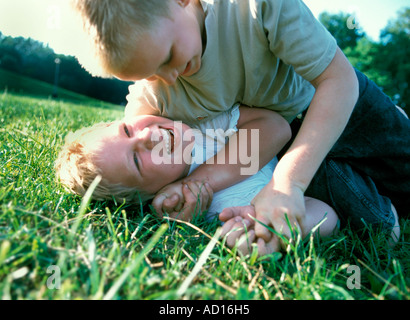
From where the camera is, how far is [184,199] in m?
1.89

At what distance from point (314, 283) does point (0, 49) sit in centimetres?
2615

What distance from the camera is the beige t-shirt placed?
1.66m

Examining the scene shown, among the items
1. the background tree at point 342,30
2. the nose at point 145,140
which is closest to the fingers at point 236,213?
the nose at point 145,140

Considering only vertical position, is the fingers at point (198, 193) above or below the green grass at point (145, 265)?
below

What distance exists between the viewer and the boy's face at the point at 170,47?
145 cm

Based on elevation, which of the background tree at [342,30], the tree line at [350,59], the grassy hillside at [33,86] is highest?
the background tree at [342,30]

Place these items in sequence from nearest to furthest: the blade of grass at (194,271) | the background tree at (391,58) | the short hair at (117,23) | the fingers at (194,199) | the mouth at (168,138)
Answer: the blade of grass at (194,271), the short hair at (117,23), the fingers at (194,199), the mouth at (168,138), the background tree at (391,58)

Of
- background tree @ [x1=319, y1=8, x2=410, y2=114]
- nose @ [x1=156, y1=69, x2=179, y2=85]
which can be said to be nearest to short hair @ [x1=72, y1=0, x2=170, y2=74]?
nose @ [x1=156, y1=69, x2=179, y2=85]

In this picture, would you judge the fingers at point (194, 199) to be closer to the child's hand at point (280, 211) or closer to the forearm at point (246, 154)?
the forearm at point (246, 154)

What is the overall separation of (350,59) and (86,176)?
27091 millimetres

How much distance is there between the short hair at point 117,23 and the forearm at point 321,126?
84 centimetres

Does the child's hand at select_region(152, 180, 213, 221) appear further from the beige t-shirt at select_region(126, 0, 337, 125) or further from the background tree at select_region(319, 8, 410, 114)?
the background tree at select_region(319, 8, 410, 114)

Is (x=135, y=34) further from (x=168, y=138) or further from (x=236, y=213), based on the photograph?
(x=236, y=213)

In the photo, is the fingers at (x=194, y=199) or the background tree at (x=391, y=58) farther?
the background tree at (x=391, y=58)
